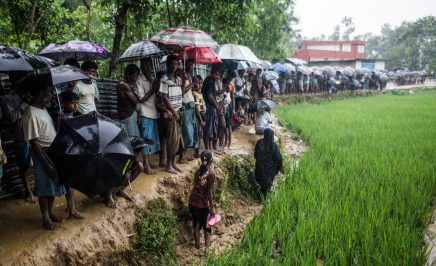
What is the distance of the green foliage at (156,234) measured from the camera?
387cm

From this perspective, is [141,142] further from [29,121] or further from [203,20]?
[203,20]

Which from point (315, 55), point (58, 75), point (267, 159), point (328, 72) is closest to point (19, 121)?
point (58, 75)

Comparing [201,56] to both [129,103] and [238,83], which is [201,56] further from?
[238,83]

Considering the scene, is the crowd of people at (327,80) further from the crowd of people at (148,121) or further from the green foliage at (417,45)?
the green foliage at (417,45)

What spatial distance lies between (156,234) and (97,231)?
769mm

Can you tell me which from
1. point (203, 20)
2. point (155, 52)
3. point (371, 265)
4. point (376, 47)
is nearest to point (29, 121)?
point (155, 52)

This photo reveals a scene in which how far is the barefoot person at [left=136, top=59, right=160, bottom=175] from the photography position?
4648 mm

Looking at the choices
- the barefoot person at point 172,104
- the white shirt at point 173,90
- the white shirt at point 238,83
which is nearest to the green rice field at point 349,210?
the barefoot person at point 172,104

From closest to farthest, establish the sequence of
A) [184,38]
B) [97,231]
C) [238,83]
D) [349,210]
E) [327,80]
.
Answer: [97,231] < [349,210] < [184,38] < [238,83] < [327,80]

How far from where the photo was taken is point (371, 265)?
340cm

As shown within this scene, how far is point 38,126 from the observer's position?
315 cm

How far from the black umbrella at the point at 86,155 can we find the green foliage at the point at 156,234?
957mm

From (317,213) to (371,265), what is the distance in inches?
47.4

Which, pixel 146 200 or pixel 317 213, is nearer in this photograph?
pixel 146 200
